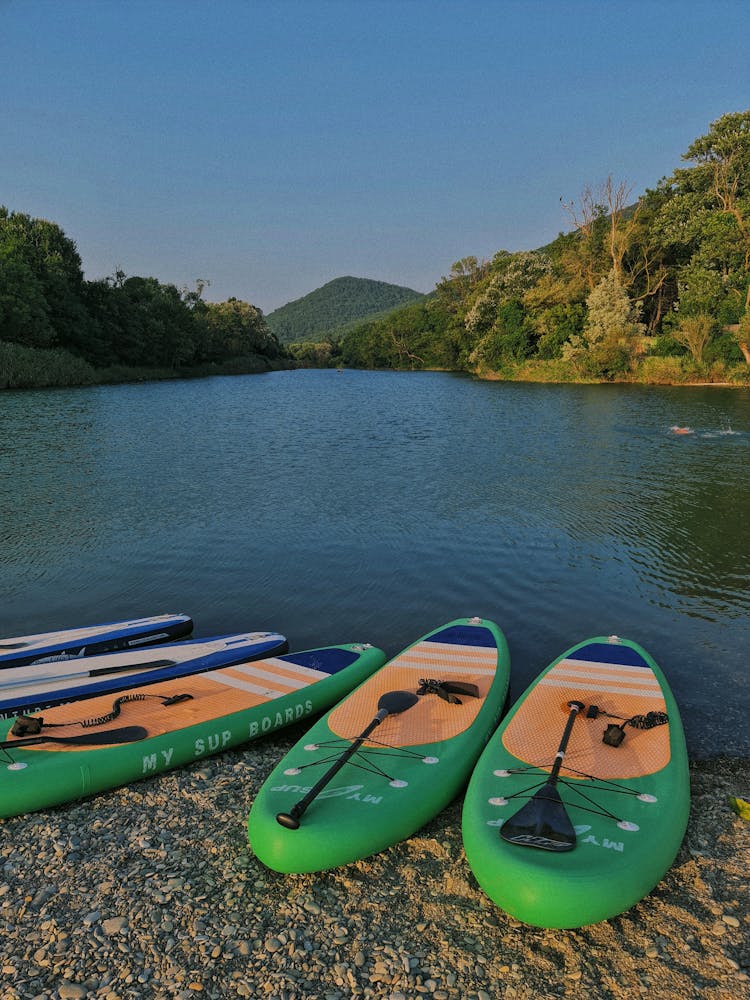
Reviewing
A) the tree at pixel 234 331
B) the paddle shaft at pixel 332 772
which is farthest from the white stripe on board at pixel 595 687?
the tree at pixel 234 331

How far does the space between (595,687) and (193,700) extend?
364 centimetres

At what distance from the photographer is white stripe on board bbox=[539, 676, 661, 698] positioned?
5380 millimetres

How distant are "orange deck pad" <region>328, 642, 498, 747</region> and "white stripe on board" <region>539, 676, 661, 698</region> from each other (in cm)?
54

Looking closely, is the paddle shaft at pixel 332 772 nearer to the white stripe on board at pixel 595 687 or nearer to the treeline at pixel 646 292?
the white stripe on board at pixel 595 687

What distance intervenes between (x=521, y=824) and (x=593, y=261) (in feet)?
176

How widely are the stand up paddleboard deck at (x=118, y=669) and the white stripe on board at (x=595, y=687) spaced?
9.27 ft

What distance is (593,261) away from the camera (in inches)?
1955

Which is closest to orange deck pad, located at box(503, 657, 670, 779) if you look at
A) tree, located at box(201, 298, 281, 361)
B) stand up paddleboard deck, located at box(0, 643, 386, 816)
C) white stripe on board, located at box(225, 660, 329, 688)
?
stand up paddleboard deck, located at box(0, 643, 386, 816)

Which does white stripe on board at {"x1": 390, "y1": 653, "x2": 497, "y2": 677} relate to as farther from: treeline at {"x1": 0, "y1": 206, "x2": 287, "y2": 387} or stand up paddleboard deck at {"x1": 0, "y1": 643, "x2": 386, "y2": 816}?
treeline at {"x1": 0, "y1": 206, "x2": 287, "y2": 387}

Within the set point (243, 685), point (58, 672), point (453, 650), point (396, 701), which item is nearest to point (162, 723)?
point (243, 685)

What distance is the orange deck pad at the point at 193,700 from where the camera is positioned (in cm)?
498

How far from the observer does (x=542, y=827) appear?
3543 millimetres

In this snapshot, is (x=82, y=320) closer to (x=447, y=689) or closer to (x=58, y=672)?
(x=58, y=672)

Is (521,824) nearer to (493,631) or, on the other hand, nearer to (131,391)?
(493,631)
